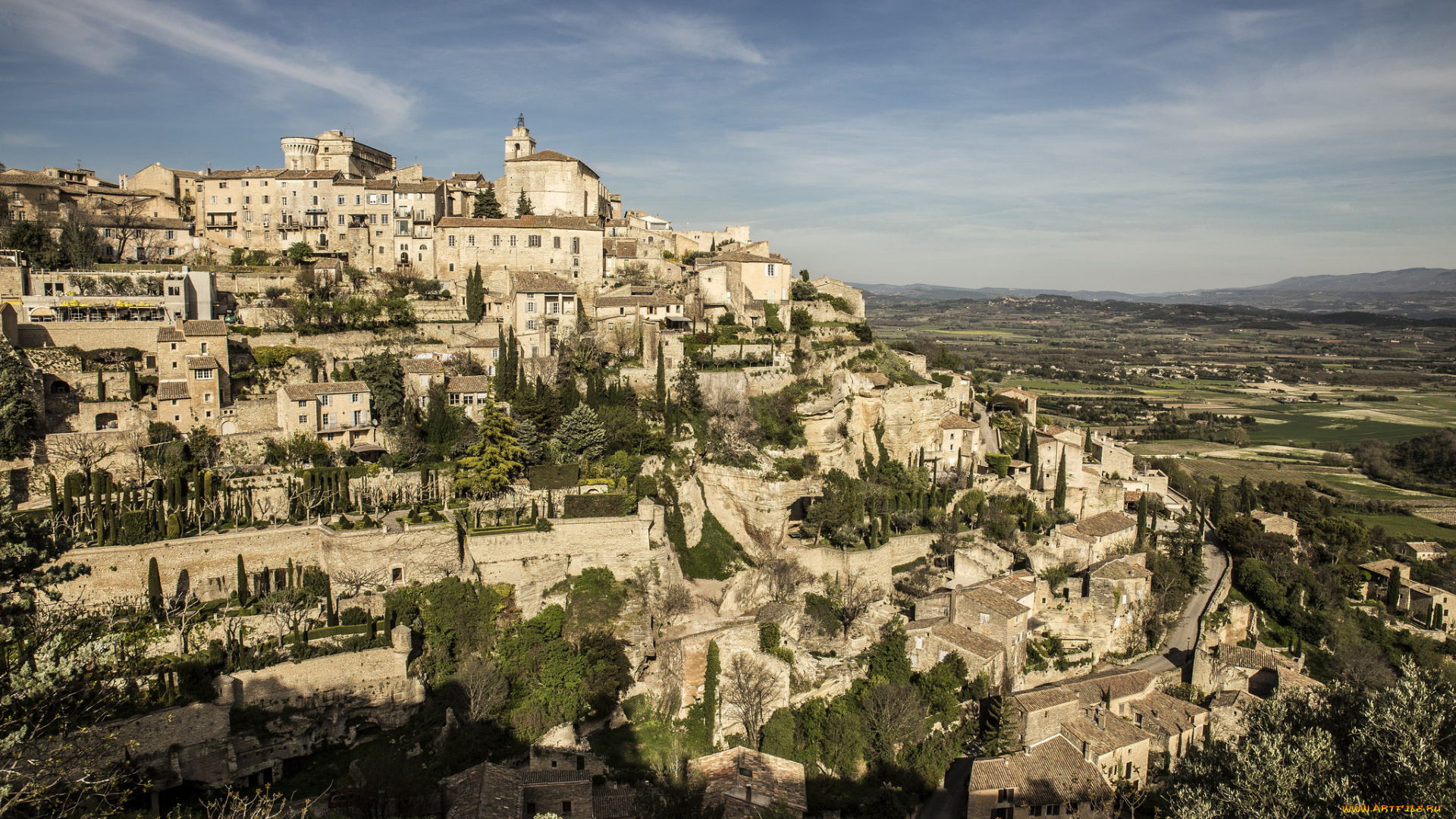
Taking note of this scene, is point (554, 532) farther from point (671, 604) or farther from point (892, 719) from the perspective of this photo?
point (892, 719)

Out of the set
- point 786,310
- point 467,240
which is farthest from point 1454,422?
point 467,240

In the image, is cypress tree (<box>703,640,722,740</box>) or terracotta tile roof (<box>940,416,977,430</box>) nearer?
cypress tree (<box>703,640,722,740</box>)

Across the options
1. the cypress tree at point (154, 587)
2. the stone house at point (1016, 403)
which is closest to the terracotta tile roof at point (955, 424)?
the stone house at point (1016, 403)

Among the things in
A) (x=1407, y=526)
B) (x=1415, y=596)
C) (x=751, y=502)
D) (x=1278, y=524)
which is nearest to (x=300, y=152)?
(x=751, y=502)

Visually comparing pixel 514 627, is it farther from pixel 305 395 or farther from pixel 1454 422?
pixel 1454 422

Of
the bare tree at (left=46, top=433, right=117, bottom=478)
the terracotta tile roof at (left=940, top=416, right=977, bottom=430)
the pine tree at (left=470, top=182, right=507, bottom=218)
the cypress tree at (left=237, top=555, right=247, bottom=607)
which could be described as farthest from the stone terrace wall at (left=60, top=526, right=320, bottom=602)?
Answer: the terracotta tile roof at (left=940, top=416, right=977, bottom=430)

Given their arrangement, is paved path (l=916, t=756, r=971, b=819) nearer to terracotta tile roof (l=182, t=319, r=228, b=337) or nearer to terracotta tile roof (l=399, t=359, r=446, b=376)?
terracotta tile roof (l=399, t=359, r=446, b=376)
